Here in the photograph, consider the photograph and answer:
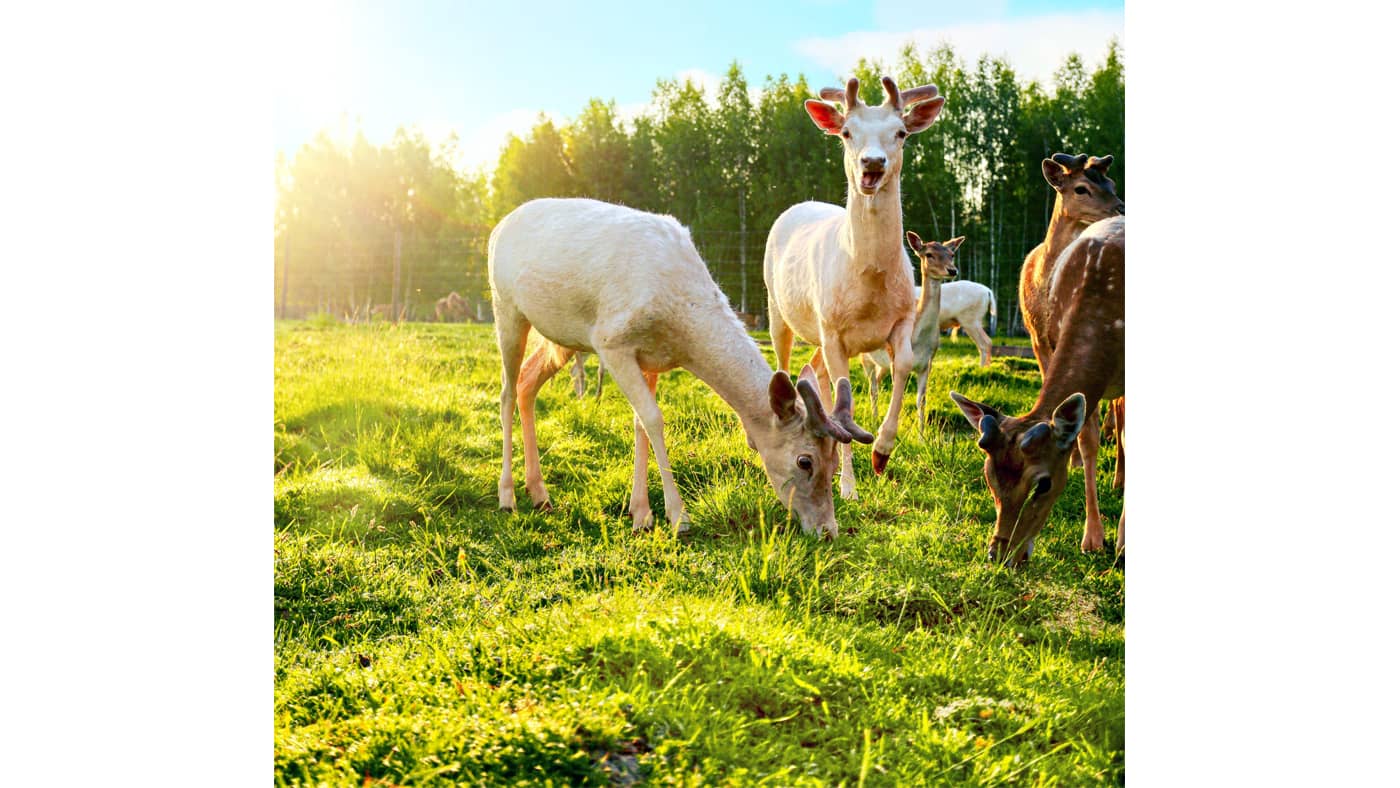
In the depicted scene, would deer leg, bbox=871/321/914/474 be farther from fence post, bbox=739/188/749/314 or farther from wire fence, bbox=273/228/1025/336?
fence post, bbox=739/188/749/314

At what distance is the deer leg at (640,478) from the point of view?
3823mm

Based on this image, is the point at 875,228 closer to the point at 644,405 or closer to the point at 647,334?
the point at 647,334

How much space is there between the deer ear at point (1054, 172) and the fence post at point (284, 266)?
9.16 feet

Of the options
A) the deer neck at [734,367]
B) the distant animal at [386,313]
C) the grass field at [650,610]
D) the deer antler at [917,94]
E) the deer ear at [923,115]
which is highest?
the deer antler at [917,94]

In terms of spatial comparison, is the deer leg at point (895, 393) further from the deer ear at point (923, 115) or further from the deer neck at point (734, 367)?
the deer ear at point (923, 115)

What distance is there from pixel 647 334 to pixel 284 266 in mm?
1385

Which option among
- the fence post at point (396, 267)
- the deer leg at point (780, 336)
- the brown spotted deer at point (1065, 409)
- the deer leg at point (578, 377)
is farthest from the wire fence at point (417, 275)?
the deer leg at point (578, 377)

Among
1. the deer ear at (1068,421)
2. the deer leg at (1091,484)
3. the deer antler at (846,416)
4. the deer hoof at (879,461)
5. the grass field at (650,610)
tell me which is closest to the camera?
the grass field at (650,610)

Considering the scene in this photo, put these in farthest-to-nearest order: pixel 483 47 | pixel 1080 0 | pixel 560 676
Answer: pixel 483 47 → pixel 1080 0 → pixel 560 676

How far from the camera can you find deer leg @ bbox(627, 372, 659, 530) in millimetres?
3823
